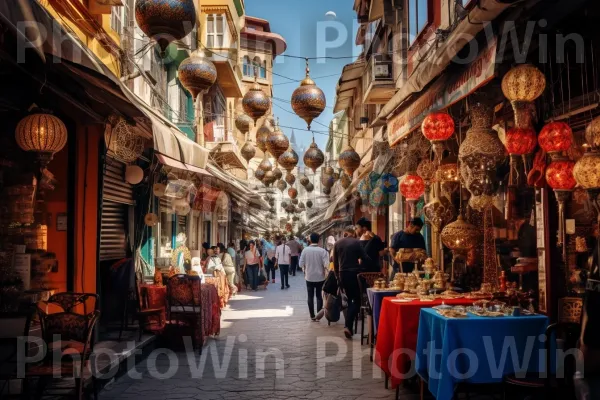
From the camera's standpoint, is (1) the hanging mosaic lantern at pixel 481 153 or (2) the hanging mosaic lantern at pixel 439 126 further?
(2) the hanging mosaic lantern at pixel 439 126

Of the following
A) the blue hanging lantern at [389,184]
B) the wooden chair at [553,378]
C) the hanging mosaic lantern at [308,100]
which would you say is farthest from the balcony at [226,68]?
the wooden chair at [553,378]

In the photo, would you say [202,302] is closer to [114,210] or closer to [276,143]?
[114,210]

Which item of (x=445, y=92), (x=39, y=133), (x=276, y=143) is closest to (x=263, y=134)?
(x=276, y=143)

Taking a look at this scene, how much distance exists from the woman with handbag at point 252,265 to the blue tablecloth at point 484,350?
1716cm

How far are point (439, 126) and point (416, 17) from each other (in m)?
8.18

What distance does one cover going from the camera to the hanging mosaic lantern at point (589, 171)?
5.50m

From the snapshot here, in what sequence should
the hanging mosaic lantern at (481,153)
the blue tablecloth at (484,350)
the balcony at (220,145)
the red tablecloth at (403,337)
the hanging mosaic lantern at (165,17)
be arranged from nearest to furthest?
the blue tablecloth at (484,350), the hanging mosaic lantern at (165,17), the red tablecloth at (403,337), the hanging mosaic lantern at (481,153), the balcony at (220,145)

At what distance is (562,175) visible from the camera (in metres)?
6.44

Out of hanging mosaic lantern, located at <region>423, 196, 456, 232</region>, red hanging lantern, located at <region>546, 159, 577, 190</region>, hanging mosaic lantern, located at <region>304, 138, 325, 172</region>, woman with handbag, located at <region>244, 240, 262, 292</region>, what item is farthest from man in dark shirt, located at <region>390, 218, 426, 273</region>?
woman with handbag, located at <region>244, 240, 262, 292</region>

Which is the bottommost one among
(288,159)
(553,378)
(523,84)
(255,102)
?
(553,378)

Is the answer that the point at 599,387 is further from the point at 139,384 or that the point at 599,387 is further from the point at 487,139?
the point at 139,384

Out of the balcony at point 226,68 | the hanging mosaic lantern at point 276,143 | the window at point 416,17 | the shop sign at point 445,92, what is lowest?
the shop sign at point 445,92

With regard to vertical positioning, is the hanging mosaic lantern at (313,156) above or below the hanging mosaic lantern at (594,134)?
above

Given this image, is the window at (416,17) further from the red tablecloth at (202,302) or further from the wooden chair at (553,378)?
the wooden chair at (553,378)
